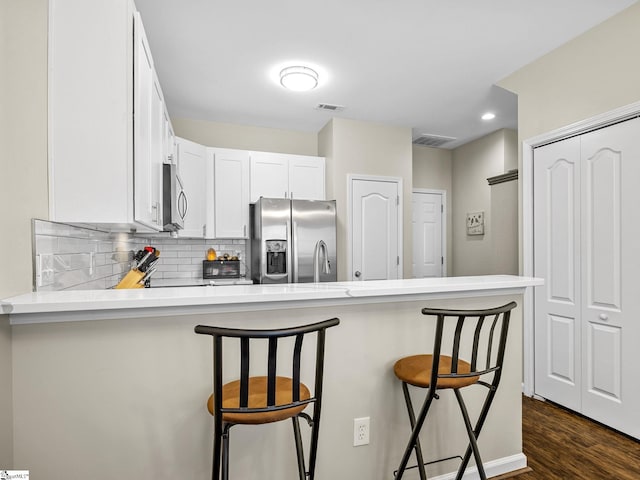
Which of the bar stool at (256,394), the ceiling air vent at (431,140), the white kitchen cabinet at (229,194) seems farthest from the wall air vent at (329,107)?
the bar stool at (256,394)

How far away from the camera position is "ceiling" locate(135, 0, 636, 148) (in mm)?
2182

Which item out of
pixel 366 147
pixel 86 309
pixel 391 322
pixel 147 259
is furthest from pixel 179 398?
pixel 366 147

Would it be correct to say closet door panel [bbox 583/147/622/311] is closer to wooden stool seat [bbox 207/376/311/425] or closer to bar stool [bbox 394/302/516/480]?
bar stool [bbox 394/302/516/480]

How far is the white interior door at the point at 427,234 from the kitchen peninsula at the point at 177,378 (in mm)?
3301

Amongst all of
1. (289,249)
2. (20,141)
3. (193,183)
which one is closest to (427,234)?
(289,249)

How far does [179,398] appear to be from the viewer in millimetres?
1324

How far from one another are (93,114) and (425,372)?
1767 mm

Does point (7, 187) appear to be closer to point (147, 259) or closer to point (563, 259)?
point (147, 259)

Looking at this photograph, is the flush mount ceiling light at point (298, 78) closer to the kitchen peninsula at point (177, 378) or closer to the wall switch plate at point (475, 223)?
the kitchen peninsula at point (177, 378)

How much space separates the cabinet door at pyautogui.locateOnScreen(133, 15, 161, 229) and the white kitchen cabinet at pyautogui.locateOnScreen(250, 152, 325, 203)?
1888 mm

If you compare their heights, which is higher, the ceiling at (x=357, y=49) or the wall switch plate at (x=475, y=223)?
the ceiling at (x=357, y=49)

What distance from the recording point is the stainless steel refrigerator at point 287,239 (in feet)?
11.6

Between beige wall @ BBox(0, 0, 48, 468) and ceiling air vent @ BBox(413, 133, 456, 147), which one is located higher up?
ceiling air vent @ BBox(413, 133, 456, 147)

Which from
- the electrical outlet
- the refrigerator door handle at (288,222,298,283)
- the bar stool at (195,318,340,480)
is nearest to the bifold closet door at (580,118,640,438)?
the electrical outlet
